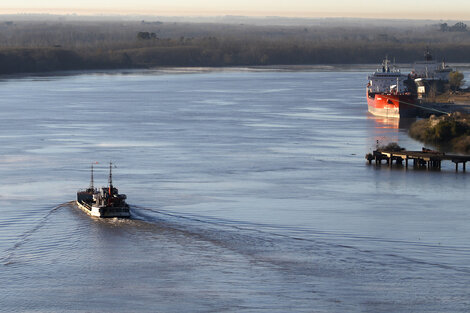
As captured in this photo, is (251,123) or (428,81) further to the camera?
(428,81)

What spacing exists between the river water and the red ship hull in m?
8.18

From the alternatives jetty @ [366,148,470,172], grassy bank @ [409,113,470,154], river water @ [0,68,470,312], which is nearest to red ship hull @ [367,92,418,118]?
river water @ [0,68,470,312]

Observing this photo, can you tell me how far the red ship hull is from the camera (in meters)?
56.0

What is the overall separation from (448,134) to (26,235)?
23.1 meters

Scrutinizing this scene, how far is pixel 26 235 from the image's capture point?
75.4 feet

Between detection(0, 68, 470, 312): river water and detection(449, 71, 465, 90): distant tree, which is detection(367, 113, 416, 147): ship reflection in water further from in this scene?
detection(449, 71, 465, 90): distant tree

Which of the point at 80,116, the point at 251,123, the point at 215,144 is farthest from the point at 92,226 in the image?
the point at 80,116

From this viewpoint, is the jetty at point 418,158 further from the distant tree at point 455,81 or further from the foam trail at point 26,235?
the distant tree at point 455,81

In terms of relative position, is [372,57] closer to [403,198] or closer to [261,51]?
[261,51]

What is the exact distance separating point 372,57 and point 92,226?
112302 mm

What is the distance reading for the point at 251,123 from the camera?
49.6 metres

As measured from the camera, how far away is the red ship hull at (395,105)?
184 feet

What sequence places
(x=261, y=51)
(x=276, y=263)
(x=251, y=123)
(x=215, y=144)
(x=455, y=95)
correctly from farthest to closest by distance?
(x=261, y=51) < (x=455, y=95) < (x=251, y=123) < (x=215, y=144) < (x=276, y=263)

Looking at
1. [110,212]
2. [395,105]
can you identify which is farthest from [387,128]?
[110,212]
